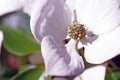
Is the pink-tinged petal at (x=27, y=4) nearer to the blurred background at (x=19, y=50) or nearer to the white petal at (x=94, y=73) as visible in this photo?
the blurred background at (x=19, y=50)

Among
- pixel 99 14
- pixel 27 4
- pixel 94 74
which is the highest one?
pixel 27 4

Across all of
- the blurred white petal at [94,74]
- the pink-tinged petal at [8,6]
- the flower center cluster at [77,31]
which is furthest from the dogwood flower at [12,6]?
the blurred white petal at [94,74]

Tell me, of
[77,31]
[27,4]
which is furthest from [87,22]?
[27,4]

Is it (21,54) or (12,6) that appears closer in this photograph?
(12,6)

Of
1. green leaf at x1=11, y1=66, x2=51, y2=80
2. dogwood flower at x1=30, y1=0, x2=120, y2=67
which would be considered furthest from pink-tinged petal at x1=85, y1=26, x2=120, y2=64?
green leaf at x1=11, y1=66, x2=51, y2=80

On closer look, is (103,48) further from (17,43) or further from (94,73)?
(17,43)

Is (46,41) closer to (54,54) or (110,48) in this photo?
(54,54)
